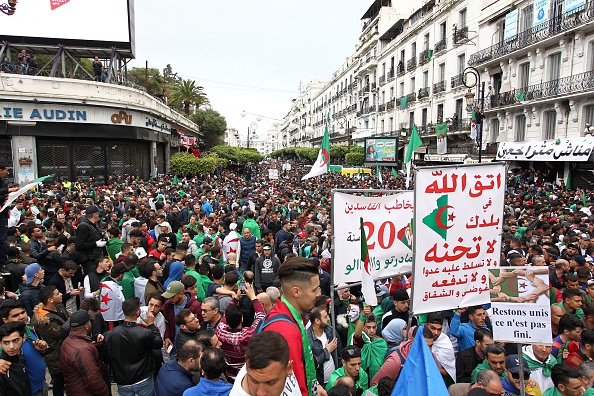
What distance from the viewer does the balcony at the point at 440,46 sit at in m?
31.0

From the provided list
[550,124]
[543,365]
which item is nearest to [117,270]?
[543,365]

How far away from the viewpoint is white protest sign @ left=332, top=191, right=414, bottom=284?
4.40 metres

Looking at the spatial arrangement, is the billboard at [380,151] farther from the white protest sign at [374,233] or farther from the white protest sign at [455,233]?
the white protest sign at [455,233]

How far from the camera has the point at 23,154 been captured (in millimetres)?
19781

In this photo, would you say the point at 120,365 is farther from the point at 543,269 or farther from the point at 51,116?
the point at 51,116

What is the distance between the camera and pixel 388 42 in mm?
44844

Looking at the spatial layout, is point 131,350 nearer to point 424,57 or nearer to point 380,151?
point 380,151

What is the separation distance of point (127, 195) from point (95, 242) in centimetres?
846

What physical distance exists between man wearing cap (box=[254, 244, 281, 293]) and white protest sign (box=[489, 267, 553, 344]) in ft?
13.5

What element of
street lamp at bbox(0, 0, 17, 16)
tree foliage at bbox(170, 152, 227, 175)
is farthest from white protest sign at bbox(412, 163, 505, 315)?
tree foliage at bbox(170, 152, 227, 175)

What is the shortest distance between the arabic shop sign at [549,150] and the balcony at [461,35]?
9.22 metres

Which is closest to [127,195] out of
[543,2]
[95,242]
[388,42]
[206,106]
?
[95,242]

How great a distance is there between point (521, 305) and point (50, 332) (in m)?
4.33

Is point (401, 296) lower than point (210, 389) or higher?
higher
